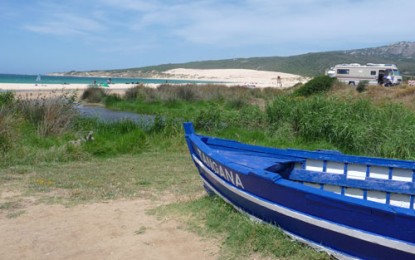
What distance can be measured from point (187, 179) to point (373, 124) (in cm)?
568

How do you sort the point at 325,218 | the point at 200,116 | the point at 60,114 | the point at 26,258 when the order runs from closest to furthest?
the point at 325,218, the point at 26,258, the point at 60,114, the point at 200,116

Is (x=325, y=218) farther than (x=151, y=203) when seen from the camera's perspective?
No

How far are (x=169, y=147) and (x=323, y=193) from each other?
8311 mm

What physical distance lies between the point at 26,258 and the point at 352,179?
3.70 metres

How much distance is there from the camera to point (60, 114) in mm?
13344

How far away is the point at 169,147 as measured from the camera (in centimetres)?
1194

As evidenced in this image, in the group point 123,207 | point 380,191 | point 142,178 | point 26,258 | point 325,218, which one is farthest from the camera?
point 142,178

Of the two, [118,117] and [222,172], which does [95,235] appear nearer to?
[222,172]

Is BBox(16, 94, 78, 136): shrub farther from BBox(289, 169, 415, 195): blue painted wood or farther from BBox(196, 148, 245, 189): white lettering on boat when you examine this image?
BBox(289, 169, 415, 195): blue painted wood

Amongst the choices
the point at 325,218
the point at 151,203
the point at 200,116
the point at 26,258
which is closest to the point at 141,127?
the point at 200,116

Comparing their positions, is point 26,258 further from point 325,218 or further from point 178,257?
point 325,218

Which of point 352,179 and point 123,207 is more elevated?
point 352,179

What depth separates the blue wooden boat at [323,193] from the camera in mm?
3516

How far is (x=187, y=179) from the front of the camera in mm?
8234
